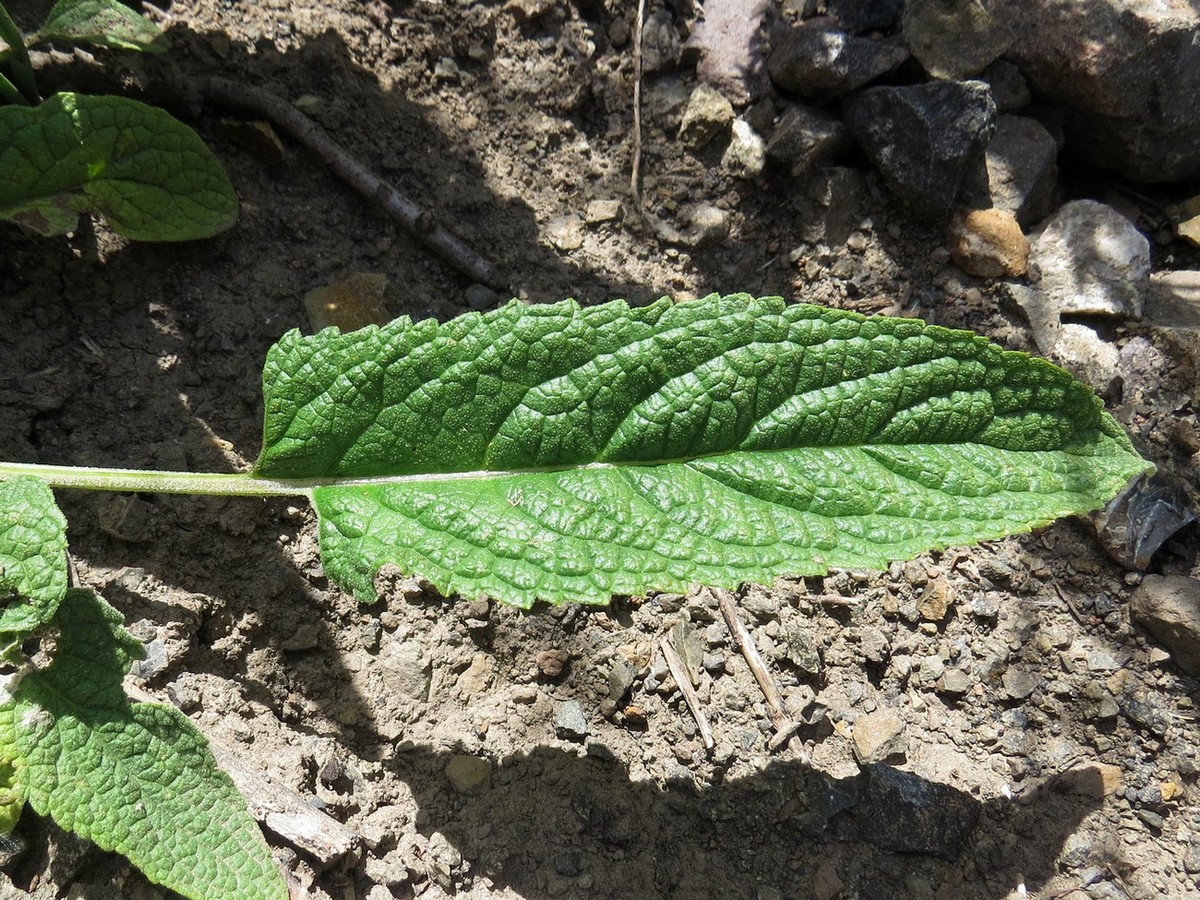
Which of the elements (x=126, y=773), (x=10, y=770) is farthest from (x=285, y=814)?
(x=10, y=770)

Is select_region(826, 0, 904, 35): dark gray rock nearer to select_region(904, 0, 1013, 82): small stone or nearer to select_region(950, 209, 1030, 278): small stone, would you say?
select_region(904, 0, 1013, 82): small stone

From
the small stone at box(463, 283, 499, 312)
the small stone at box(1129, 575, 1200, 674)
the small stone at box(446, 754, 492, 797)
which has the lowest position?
the small stone at box(446, 754, 492, 797)

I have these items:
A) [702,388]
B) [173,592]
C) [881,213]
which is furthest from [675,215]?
[173,592]

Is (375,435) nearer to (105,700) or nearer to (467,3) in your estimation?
(105,700)

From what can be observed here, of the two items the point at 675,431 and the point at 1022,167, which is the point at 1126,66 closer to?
the point at 1022,167

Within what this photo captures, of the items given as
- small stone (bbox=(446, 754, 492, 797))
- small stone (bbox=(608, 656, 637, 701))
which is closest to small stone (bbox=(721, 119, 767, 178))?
small stone (bbox=(608, 656, 637, 701))

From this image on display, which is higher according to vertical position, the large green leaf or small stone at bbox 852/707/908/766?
the large green leaf

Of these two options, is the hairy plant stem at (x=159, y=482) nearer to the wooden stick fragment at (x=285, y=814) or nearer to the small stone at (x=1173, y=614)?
the wooden stick fragment at (x=285, y=814)
